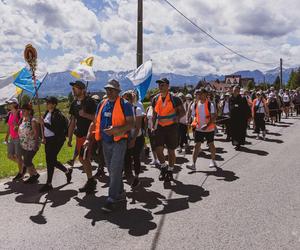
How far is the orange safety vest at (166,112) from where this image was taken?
22.4ft

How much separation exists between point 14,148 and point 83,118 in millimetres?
1907

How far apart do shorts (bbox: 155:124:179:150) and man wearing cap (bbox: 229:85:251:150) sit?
13.9 ft

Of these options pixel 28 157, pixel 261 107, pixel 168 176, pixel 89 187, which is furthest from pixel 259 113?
pixel 28 157

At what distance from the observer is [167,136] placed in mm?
6922

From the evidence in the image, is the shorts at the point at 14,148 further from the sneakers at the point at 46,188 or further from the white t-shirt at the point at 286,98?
the white t-shirt at the point at 286,98

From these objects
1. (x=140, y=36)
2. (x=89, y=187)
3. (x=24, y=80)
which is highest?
(x=140, y=36)

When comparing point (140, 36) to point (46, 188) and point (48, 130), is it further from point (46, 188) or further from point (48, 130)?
point (46, 188)

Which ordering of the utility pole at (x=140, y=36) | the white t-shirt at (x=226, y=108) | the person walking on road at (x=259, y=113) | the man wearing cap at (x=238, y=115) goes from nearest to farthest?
the man wearing cap at (x=238, y=115)
the utility pole at (x=140, y=36)
the person walking on road at (x=259, y=113)
the white t-shirt at (x=226, y=108)

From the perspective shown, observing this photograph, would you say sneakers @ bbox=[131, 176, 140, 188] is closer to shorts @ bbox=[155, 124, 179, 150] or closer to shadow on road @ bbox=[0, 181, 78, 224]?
shorts @ bbox=[155, 124, 179, 150]

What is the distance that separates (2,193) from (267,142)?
8720mm

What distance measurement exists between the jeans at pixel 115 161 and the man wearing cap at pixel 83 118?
0.70 metres

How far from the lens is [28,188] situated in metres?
6.57

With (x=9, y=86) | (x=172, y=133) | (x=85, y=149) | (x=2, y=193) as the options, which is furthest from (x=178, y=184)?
(x=9, y=86)

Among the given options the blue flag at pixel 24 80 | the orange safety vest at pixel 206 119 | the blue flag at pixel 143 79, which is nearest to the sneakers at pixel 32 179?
the blue flag at pixel 24 80
